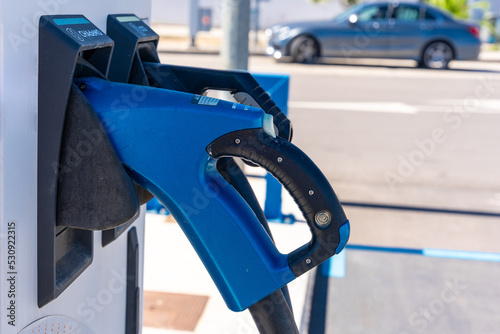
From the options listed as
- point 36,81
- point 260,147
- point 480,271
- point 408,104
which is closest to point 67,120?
point 36,81

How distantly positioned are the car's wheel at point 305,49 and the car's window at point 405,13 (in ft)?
5.37

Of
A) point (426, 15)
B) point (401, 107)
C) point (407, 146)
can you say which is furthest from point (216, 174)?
point (426, 15)

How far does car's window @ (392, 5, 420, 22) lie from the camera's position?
13.8 meters

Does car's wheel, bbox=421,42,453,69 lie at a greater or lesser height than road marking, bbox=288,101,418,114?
lesser

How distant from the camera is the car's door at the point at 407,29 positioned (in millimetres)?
13695

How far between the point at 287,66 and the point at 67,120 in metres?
12.8

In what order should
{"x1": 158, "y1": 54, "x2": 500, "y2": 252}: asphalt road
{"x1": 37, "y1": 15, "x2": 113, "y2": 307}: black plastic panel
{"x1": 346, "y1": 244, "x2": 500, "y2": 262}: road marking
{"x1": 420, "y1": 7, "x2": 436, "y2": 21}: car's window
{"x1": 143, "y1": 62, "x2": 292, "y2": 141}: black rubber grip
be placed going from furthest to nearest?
{"x1": 420, "y1": 7, "x2": 436, "y2": 21}: car's window
{"x1": 158, "y1": 54, "x2": 500, "y2": 252}: asphalt road
{"x1": 346, "y1": 244, "x2": 500, "y2": 262}: road marking
{"x1": 143, "y1": 62, "x2": 292, "y2": 141}: black rubber grip
{"x1": 37, "y1": 15, "x2": 113, "y2": 307}: black plastic panel

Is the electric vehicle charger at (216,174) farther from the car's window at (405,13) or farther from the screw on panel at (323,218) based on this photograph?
the car's window at (405,13)

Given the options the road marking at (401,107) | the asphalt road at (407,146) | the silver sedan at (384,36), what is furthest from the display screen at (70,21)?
the silver sedan at (384,36)

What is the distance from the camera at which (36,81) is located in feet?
3.17

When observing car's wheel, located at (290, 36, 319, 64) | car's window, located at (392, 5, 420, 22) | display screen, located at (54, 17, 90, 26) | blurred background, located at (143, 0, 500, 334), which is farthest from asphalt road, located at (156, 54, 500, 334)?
display screen, located at (54, 17, 90, 26)

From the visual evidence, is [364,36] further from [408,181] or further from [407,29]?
[408,181]

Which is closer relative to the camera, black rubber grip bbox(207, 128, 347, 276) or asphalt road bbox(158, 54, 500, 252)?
black rubber grip bbox(207, 128, 347, 276)

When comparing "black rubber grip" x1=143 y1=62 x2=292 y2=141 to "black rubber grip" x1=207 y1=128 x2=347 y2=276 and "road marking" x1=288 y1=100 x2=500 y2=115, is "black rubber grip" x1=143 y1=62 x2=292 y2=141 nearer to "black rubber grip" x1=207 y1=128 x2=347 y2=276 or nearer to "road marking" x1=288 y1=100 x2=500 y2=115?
"black rubber grip" x1=207 y1=128 x2=347 y2=276
